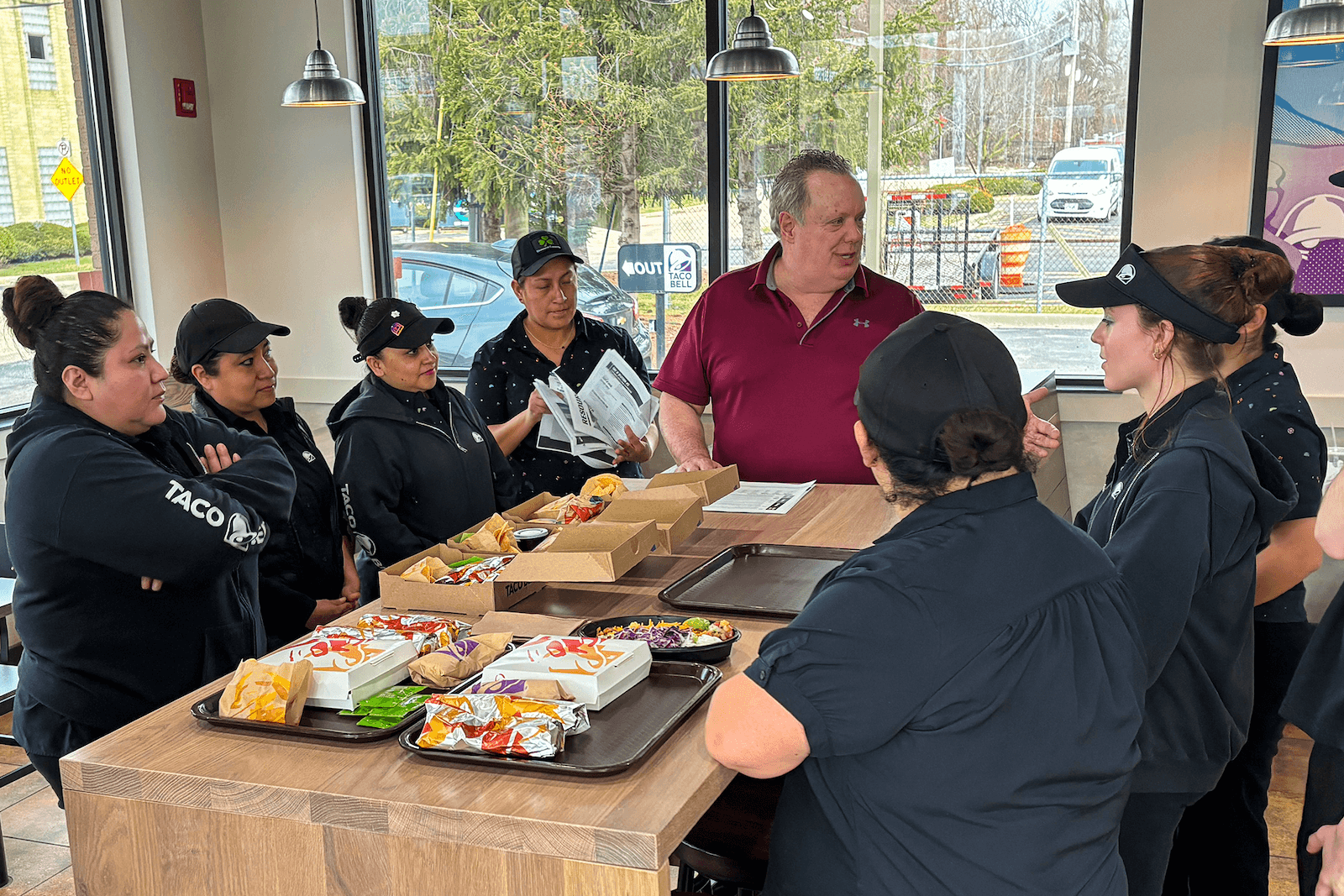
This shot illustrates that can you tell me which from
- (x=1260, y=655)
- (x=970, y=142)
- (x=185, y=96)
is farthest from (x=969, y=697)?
(x=185, y=96)

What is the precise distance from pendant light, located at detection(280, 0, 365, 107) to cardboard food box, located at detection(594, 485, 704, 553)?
3.00m

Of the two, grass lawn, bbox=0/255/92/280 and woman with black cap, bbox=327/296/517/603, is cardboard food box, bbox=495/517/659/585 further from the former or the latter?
grass lawn, bbox=0/255/92/280

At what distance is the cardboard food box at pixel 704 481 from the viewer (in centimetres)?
Answer: 250

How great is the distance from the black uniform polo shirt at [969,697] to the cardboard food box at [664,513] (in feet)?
2.67

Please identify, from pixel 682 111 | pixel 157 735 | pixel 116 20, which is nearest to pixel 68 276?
pixel 116 20

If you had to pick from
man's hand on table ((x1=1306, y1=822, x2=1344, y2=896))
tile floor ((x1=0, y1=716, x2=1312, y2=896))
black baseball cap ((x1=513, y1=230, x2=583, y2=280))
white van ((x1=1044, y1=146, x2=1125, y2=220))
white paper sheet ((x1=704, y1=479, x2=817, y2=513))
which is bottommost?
tile floor ((x1=0, y1=716, x2=1312, y2=896))

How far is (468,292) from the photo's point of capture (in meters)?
5.61

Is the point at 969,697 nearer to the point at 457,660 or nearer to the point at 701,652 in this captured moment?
the point at 701,652

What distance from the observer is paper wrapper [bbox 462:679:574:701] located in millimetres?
1451

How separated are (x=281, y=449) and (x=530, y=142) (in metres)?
3.24

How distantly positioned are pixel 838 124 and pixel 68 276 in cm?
355

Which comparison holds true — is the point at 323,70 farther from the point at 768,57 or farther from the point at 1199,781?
the point at 1199,781

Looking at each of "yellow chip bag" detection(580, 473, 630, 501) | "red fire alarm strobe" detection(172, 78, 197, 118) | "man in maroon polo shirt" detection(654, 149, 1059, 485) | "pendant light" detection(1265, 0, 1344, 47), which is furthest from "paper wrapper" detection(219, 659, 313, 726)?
"red fire alarm strobe" detection(172, 78, 197, 118)

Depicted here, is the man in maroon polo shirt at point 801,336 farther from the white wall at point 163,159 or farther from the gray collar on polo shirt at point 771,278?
the white wall at point 163,159
